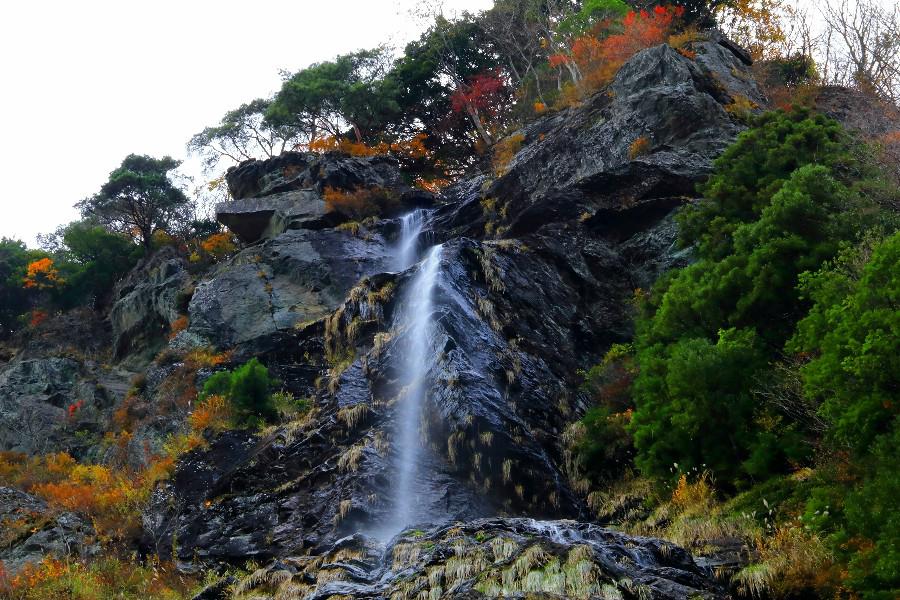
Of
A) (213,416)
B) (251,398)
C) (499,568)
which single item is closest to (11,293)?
(213,416)

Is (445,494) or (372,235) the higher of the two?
(372,235)

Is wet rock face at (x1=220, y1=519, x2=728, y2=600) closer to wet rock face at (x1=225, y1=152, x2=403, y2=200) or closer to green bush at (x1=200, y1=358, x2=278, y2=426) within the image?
green bush at (x1=200, y1=358, x2=278, y2=426)

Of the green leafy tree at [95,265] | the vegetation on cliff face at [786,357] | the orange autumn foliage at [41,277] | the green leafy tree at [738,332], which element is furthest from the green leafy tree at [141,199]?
the green leafy tree at [738,332]

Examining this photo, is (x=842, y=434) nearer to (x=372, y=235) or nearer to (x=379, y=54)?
(x=372, y=235)

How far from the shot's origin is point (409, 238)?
28.2m

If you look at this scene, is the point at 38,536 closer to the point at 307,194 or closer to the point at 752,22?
the point at 307,194

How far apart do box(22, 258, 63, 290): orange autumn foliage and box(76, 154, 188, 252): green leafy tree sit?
128 inches

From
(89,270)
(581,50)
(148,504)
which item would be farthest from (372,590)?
(89,270)

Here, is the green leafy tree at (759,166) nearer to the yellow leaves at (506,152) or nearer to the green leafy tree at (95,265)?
the yellow leaves at (506,152)

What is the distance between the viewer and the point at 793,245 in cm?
1259

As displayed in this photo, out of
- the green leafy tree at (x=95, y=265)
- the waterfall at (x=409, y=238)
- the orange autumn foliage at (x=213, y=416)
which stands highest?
the green leafy tree at (x=95, y=265)

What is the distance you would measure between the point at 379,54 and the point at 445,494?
30.9m

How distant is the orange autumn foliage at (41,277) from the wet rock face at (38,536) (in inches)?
843

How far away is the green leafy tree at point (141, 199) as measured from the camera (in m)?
35.8
